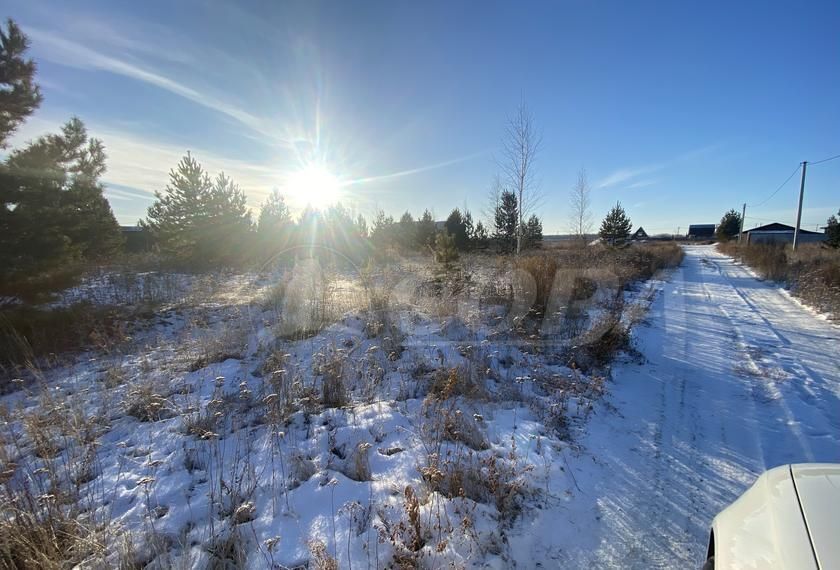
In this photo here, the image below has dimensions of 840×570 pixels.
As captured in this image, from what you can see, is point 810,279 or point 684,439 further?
point 810,279

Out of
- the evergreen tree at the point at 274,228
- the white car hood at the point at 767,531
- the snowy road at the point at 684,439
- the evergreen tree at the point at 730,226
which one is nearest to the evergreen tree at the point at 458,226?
the evergreen tree at the point at 274,228

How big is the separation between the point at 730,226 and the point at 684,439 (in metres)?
62.7

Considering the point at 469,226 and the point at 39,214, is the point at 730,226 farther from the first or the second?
the point at 39,214

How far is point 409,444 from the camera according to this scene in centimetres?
309

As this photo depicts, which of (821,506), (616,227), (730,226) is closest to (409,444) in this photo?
(821,506)

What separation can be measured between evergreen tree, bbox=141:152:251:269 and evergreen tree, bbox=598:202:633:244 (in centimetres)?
2692

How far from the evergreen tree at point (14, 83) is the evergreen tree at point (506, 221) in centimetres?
2159

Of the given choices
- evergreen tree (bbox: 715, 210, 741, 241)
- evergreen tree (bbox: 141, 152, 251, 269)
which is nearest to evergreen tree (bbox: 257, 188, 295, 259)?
evergreen tree (bbox: 141, 152, 251, 269)

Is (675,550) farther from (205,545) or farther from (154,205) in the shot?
(154,205)

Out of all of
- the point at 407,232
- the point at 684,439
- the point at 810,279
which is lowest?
the point at 684,439

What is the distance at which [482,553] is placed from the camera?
6.86ft

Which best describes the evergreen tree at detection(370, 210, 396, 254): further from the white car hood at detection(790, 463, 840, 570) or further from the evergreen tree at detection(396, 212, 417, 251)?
the white car hood at detection(790, 463, 840, 570)

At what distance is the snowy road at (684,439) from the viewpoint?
225 cm

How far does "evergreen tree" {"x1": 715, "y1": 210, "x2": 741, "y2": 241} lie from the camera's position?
48594 millimetres
